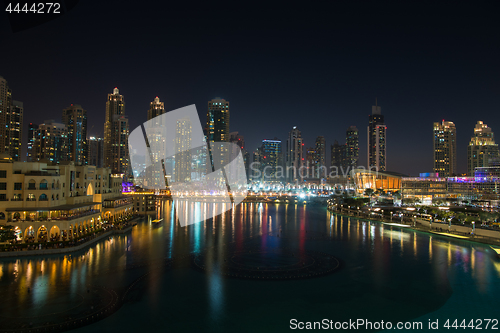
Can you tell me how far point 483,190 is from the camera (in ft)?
173

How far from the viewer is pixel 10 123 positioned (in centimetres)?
5638

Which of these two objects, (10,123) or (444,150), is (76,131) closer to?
(10,123)

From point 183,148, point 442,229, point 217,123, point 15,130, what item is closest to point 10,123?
point 15,130

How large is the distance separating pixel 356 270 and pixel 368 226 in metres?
16.1

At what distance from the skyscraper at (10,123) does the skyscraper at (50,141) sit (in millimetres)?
8859

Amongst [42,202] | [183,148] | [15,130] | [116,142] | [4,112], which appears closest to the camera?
[42,202]

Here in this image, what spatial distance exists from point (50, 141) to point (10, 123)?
12443 mm

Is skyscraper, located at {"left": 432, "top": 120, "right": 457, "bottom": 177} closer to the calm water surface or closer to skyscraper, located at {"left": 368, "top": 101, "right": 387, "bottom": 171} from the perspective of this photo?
skyscraper, located at {"left": 368, "top": 101, "right": 387, "bottom": 171}

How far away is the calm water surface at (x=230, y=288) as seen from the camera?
32.0 feet

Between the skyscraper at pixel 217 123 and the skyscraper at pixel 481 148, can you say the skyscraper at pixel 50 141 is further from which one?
the skyscraper at pixel 481 148

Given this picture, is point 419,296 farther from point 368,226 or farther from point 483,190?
point 483,190

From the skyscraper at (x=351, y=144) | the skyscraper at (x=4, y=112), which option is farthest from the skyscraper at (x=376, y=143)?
the skyscraper at (x=4, y=112)

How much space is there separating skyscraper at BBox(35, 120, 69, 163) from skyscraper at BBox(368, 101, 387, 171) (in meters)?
86.6

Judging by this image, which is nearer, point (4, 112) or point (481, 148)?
point (4, 112)
